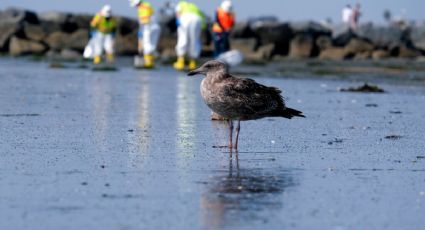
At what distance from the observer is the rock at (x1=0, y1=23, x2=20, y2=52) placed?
51.9 m

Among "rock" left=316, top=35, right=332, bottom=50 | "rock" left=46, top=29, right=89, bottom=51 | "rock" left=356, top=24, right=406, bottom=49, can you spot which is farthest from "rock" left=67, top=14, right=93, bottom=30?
"rock" left=356, top=24, right=406, bottom=49

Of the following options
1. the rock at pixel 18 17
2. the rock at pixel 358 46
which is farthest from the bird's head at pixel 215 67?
the rock at pixel 18 17

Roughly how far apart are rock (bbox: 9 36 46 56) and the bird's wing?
37.0 metres

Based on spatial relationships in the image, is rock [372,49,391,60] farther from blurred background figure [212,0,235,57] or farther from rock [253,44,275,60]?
blurred background figure [212,0,235,57]

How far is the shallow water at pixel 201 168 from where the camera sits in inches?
292

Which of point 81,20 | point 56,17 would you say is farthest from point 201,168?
point 81,20

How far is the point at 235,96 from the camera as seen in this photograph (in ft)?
37.1

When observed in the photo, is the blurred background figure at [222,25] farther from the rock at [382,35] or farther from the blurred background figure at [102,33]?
the rock at [382,35]

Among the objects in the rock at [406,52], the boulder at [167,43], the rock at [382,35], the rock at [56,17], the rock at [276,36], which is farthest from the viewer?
the rock at [56,17]

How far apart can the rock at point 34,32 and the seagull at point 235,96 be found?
4188 centimetres

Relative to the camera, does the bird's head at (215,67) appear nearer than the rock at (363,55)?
Yes

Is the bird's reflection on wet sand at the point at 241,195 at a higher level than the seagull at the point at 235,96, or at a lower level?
lower

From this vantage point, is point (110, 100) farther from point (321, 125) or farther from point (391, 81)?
point (391, 81)

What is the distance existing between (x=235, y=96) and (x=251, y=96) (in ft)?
0.72
